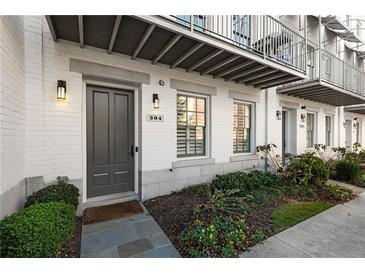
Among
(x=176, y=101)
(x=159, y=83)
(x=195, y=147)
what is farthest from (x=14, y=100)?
(x=195, y=147)

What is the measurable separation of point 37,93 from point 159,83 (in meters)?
2.40

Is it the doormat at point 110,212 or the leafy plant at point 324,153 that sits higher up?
the leafy plant at point 324,153

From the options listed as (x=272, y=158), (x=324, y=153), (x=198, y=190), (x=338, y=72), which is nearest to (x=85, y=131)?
(x=198, y=190)

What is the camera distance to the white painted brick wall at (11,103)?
2.35m

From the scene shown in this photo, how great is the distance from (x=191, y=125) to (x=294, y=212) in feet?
10.3

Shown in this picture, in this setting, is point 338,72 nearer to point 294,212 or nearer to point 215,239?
point 294,212

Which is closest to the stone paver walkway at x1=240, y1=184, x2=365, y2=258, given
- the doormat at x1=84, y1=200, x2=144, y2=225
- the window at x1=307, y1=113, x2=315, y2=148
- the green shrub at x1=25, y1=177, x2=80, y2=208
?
the doormat at x1=84, y1=200, x2=144, y2=225

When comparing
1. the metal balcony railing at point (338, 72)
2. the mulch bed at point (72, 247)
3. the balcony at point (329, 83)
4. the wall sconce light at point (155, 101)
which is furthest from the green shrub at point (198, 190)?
the metal balcony railing at point (338, 72)

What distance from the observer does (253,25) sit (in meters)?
4.90

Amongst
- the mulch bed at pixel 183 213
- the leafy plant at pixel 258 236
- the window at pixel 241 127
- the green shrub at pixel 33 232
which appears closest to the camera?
the green shrub at pixel 33 232

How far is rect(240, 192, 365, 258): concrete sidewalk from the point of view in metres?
2.63

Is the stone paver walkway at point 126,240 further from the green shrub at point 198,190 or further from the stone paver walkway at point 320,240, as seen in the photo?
the green shrub at point 198,190

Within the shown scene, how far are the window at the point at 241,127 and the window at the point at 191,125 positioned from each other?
132 centimetres

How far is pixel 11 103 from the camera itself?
2592mm
